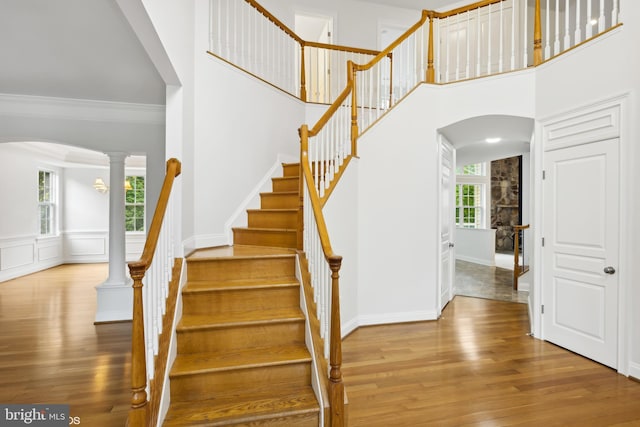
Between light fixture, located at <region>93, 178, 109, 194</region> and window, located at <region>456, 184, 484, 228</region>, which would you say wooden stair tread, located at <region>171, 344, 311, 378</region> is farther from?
window, located at <region>456, 184, 484, 228</region>

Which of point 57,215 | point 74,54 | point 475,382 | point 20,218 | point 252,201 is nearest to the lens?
point 475,382

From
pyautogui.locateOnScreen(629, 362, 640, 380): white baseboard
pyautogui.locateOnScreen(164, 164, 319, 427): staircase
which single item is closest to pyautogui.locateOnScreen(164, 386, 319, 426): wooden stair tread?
pyautogui.locateOnScreen(164, 164, 319, 427): staircase

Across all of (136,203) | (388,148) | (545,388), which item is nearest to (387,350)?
(545,388)

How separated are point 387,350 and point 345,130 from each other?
241 cm

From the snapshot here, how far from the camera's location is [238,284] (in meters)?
2.68

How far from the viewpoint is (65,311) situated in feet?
15.0

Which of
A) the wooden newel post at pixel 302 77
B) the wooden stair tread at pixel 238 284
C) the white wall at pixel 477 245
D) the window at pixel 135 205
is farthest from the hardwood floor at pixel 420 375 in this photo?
the window at pixel 135 205

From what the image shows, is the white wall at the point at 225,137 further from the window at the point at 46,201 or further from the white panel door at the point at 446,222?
the window at the point at 46,201

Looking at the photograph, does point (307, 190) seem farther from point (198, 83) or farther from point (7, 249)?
point (7, 249)

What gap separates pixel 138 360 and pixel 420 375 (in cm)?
217

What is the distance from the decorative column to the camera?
422 cm

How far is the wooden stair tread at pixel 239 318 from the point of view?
2.34m

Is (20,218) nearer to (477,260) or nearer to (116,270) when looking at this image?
(116,270)

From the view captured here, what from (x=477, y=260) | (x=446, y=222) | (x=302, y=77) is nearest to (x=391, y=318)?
(x=446, y=222)
